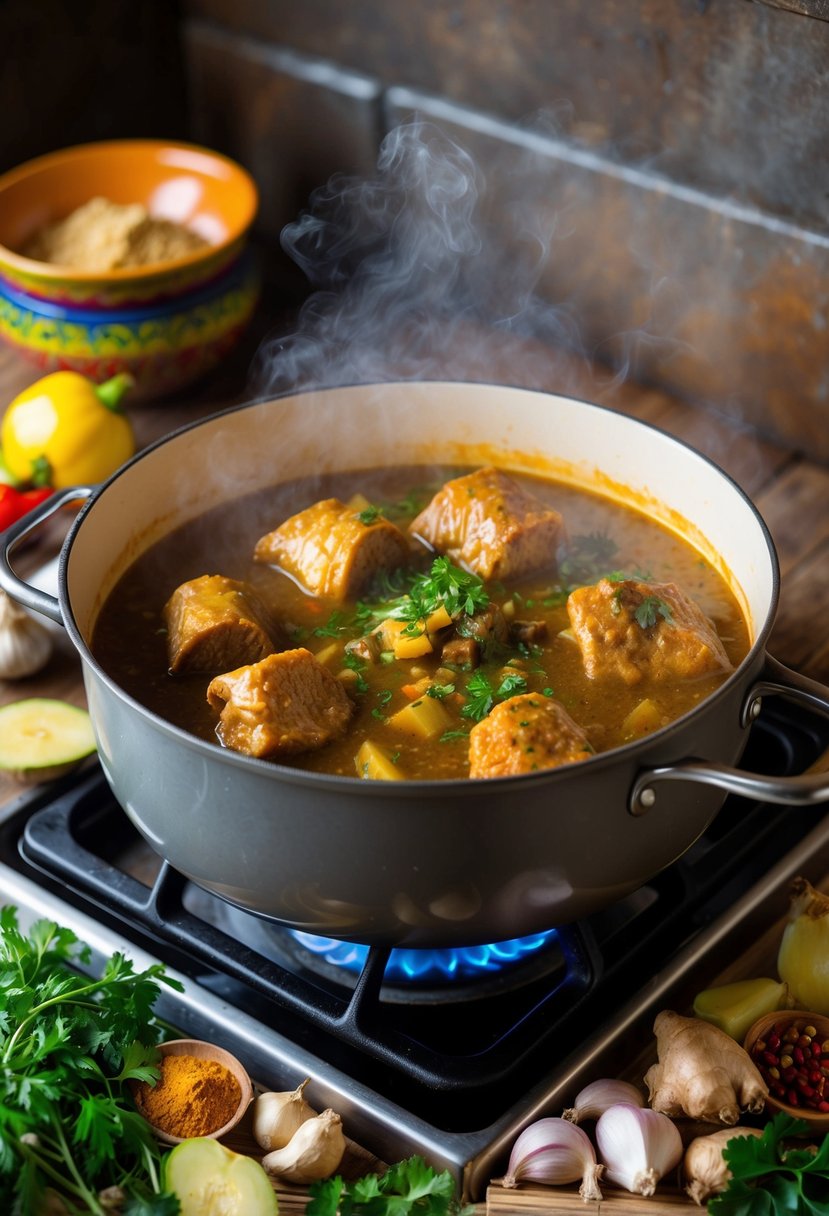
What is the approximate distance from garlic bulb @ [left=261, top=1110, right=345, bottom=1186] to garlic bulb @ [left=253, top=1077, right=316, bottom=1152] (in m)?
0.02

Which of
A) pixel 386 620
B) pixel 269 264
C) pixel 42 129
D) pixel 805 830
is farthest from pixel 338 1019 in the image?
pixel 42 129

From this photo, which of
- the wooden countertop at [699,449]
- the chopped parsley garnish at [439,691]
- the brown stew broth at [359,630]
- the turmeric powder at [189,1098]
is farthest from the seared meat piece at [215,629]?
the turmeric powder at [189,1098]

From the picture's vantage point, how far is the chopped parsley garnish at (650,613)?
223cm

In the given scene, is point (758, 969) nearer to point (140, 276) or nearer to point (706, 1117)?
point (706, 1117)

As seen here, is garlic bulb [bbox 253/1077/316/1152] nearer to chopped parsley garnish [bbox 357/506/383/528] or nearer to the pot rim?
the pot rim

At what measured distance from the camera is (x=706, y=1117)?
1.94 m

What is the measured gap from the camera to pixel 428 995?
7.30 ft

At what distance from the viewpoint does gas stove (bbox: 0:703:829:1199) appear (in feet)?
6.51

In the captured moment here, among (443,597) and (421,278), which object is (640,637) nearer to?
(443,597)

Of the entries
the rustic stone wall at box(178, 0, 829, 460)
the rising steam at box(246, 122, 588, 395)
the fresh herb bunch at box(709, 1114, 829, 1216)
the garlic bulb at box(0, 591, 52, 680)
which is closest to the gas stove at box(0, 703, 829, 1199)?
the fresh herb bunch at box(709, 1114, 829, 1216)

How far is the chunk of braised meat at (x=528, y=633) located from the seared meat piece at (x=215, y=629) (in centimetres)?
41

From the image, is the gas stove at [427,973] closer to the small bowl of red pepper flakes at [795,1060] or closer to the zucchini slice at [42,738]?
the zucchini slice at [42,738]

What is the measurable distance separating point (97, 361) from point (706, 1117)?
8.01 feet

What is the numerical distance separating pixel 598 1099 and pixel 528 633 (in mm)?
768
